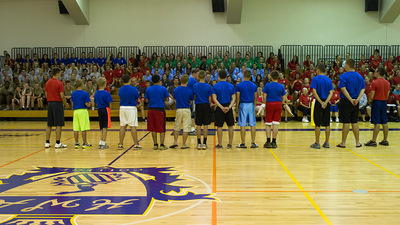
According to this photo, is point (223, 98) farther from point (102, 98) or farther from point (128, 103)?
point (102, 98)

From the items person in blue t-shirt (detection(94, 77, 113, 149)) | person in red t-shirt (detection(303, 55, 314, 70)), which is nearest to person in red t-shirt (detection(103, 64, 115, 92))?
person in blue t-shirt (detection(94, 77, 113, 149))

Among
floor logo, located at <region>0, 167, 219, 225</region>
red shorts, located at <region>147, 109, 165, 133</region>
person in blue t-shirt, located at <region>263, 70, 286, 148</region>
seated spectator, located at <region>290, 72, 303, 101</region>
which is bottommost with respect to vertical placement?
floor logo, located at <region>0, 167, 219, 225</region>

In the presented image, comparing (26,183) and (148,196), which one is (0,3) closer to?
(26,183)

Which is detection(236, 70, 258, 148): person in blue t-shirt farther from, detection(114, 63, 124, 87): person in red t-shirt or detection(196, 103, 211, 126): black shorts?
detection(114, 63, 124, 87): person in red t-shirt

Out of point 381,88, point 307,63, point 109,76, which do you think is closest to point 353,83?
point 381,88

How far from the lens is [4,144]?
7.70m

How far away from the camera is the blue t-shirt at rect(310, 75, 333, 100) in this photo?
6.61 metres

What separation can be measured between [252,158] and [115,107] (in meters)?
9.76

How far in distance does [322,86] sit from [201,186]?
3849 millimetres

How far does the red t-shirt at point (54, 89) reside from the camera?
6.88 meters

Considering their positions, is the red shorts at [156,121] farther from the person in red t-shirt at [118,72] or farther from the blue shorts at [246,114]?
the person in red t-shirt at [118,72]

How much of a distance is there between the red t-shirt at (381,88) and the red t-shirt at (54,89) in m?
6.86

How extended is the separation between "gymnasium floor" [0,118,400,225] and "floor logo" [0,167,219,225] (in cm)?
1

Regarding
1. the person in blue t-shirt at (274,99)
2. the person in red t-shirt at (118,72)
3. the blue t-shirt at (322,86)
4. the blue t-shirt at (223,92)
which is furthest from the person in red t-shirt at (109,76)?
the blue t-shirt at (322,86)
